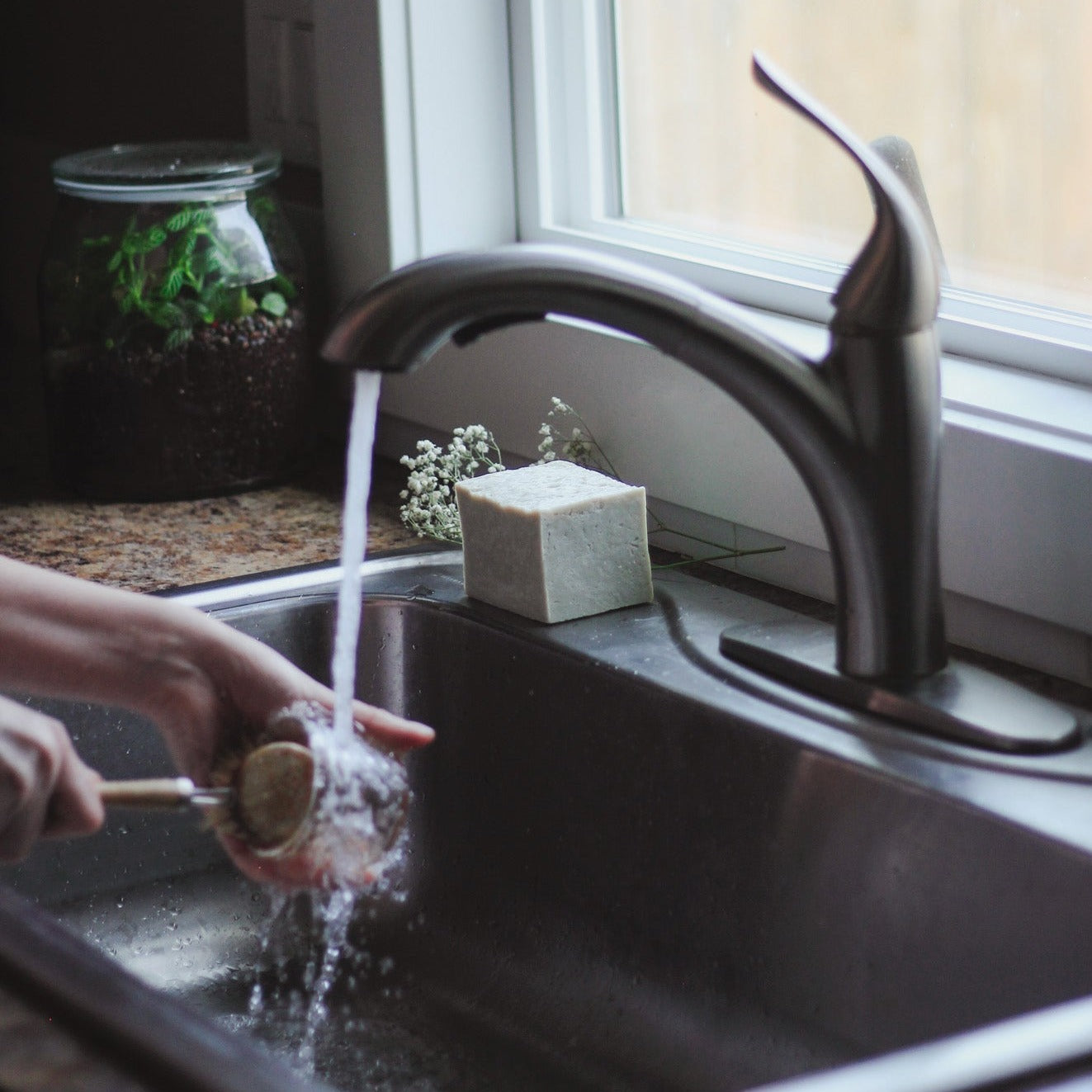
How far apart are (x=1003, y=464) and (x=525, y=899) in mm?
353

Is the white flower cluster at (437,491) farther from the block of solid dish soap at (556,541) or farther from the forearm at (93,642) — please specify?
the forearm at (93,642)

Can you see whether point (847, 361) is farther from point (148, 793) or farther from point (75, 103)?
point (75, 103)

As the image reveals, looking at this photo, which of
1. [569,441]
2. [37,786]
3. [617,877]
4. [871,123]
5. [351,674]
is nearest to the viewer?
[37,786]

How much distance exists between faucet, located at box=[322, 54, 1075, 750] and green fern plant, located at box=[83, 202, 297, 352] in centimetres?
49

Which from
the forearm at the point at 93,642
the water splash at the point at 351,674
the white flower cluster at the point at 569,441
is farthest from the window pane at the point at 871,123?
the forearm at the point at 93,642

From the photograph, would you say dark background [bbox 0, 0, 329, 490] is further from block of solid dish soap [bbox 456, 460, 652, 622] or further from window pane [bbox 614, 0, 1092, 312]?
block of solid dish soap [bbox 456, 460, 652, 622]

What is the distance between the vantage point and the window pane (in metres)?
0.93

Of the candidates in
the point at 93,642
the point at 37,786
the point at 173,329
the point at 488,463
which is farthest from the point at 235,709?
the point at 173,329

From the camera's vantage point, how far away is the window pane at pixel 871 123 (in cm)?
93

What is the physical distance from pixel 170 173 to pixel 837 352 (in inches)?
24.1

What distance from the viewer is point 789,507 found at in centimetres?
99

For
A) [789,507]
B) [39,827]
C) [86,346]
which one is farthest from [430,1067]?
[86,346]

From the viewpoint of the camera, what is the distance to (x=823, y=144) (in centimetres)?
107

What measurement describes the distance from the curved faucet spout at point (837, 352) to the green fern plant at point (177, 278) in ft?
1.62
